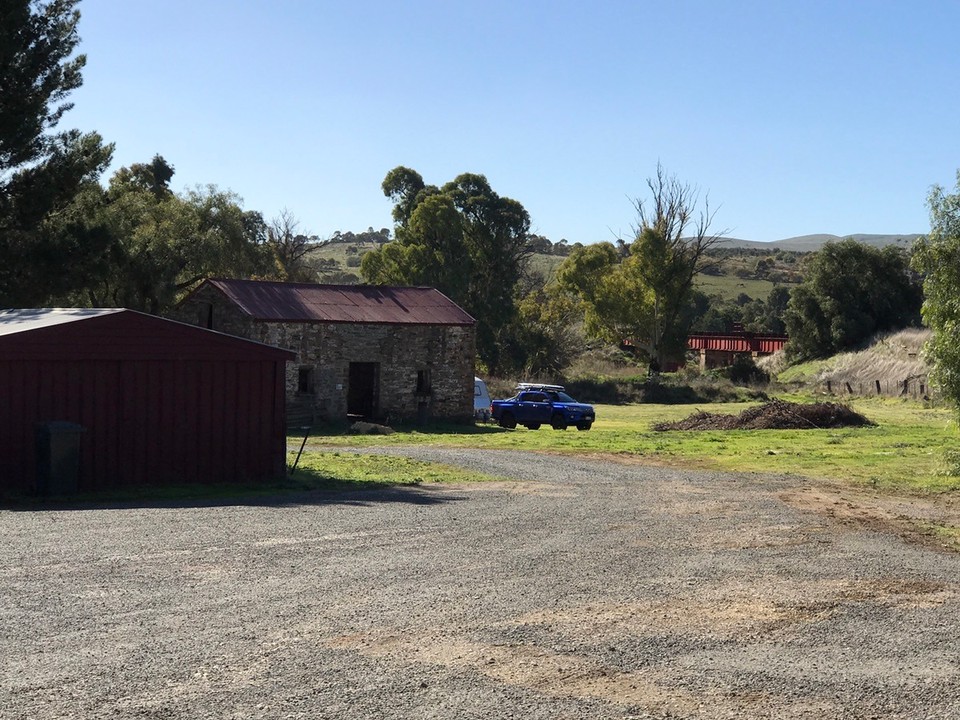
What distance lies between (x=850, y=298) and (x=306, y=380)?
4142cm

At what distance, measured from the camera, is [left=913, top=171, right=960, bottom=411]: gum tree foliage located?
20531 millimetres

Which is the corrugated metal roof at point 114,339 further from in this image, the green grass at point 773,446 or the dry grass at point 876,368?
the dry grass at point 876,368

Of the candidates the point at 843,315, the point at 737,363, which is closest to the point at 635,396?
the point at 737,363

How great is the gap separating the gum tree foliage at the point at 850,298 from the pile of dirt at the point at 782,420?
29468 millimetres

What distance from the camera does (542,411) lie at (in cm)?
3916

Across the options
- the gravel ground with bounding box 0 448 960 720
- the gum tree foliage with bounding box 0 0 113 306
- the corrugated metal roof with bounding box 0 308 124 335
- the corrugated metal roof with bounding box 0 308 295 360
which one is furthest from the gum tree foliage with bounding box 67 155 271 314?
the gravel ground with bounding box 0 448 960 720

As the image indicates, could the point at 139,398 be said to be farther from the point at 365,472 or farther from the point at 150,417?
the point at 365,472

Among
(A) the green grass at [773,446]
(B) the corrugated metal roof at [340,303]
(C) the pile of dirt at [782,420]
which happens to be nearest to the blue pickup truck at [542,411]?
(A) the green grass at [773,446]

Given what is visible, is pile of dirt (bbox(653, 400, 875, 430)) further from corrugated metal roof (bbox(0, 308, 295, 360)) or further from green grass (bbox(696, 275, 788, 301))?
green grass (bbox(696, 275, 788, 301))

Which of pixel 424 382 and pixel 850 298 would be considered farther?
pixel 850 298

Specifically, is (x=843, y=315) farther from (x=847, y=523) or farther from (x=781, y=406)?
(x=847, y=523)

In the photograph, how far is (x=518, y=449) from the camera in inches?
1199

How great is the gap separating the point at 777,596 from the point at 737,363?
5979 cm

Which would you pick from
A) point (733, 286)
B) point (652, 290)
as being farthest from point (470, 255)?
point (733, 286)
